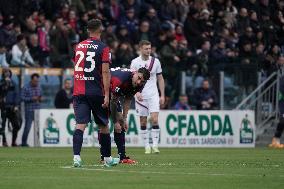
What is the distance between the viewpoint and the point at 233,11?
122 ft

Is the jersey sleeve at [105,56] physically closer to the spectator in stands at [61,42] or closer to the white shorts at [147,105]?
the white shorts at [147,105]

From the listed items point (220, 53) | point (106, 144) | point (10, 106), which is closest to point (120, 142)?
point (106, 144)

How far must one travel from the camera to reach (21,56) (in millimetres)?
29719

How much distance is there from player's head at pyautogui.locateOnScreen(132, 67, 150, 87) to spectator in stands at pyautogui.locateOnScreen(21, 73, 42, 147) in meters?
11.9

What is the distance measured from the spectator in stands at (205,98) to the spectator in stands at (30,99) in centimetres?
539

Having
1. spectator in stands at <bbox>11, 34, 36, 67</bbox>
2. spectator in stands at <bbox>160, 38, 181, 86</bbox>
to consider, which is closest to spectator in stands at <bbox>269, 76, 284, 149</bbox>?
spectator in stands at <bbox>160, 38, 181, 86</bbox>

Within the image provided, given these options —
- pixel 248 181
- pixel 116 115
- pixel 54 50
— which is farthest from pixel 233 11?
pixel 248 181

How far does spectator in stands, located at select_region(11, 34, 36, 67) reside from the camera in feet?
96.1

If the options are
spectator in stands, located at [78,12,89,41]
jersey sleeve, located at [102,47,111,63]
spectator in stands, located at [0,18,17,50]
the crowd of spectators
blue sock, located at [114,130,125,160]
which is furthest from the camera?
spectator in stands, located at [78,12,89,41]

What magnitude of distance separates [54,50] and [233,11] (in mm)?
9162

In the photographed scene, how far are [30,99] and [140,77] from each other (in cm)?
1264

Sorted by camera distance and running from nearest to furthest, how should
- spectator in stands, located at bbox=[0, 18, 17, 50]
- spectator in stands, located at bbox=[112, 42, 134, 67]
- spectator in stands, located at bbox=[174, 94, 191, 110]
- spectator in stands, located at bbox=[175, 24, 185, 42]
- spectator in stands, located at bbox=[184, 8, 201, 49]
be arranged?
1. spectator in stands, located at bbox=[0, 18, 17, 50]
2. spectator in stands, located at bbox=[112, 42, 134, 67]
3. spectator in stands, located at bbox=[174, 94, 191, 110]
4. spectator in stands, located at bbox=[175, 24, 185, 42]
5. spectator in stands, located at bbox=[184, 8, 201, 49]

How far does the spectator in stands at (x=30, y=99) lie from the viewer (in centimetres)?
2968

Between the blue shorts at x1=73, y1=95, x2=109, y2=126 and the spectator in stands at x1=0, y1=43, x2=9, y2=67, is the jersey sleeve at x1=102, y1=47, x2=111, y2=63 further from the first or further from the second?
the spectator in stands at x1=0, y1=43, x2=9, y2=67
